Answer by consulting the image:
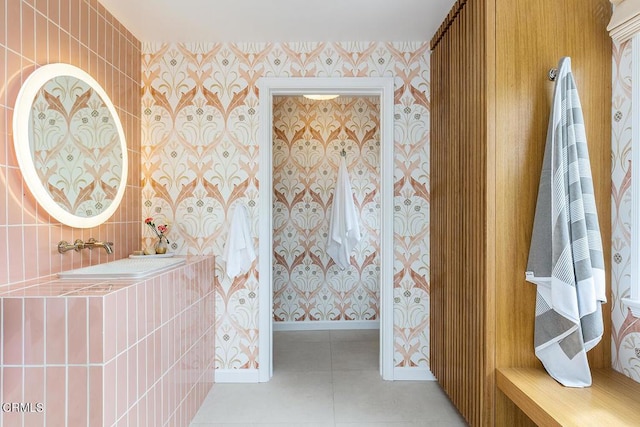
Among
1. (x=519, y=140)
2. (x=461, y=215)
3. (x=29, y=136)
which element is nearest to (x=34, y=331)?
(x=29, y=136)

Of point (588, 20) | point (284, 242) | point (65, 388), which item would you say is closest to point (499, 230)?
point (588, 20)

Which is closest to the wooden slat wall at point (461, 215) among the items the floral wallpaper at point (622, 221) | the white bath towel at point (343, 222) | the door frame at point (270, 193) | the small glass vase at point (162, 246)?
the door frame at point (270, 193)

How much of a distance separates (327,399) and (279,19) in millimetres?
2452

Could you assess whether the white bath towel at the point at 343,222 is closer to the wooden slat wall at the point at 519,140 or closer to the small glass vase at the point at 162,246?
the small glass vase at the point at 162,246

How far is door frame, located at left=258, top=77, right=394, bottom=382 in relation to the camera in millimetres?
2850

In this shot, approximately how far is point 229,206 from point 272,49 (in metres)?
1.17

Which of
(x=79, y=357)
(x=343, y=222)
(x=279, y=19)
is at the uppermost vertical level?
(x=279, y=19)

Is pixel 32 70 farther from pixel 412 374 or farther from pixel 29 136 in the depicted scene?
pixel 412 374

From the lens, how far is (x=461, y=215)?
87.7 inches

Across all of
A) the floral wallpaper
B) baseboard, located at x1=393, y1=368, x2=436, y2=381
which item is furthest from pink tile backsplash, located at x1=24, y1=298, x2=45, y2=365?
the floral wallpaper

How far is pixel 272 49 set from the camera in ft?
9.38

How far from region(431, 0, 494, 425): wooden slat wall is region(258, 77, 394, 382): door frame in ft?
0.99

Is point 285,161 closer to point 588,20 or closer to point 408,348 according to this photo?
point 408,348

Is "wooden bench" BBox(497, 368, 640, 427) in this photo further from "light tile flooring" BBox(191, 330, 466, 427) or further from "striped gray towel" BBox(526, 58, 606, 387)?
"light tile flooring" BBox(191, 330, 466, 427)
